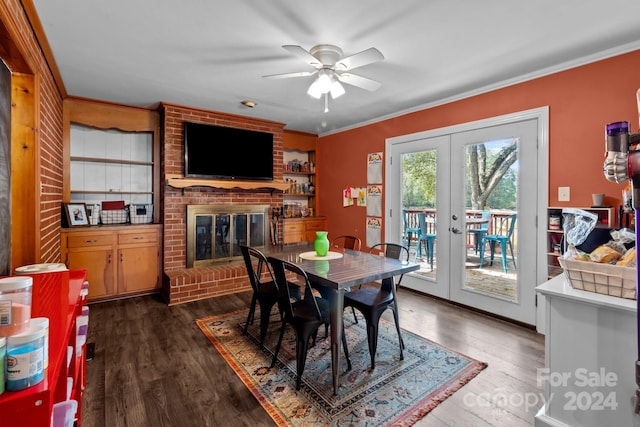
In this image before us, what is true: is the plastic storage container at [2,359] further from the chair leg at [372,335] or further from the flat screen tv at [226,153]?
the flat screen tv at [226,153]

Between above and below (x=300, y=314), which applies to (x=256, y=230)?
above

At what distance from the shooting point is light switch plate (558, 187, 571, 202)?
2.67m

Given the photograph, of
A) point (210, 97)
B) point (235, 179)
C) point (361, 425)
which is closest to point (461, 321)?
point (361, 425)

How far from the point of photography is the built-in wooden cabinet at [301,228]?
202 inches

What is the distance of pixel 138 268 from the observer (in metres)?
3.87

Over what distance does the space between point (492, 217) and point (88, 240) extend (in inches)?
175

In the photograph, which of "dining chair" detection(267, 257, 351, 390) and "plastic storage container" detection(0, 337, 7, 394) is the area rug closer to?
"dining chair" detection(267, 257, 351, 390)

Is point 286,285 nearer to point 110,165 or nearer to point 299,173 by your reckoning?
point 110,165

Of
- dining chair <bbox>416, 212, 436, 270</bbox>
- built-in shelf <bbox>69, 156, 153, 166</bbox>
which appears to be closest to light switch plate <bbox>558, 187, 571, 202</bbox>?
dining chair <bbox>416, 212, 436, 270</bbox>

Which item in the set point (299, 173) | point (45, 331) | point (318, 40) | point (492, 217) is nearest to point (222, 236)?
point (299, 173)

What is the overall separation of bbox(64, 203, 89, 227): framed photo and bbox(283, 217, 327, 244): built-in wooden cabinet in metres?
2.59

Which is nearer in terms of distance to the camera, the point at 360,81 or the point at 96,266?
the point at 360,81

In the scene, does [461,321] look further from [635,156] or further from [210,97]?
[210,97]

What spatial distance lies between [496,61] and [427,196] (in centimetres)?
163
